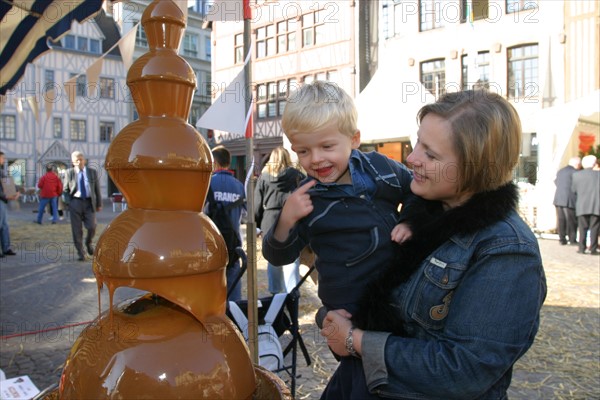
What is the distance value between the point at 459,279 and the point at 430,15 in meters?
19.4

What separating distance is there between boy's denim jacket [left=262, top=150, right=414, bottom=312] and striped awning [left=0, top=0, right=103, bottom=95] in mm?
2830

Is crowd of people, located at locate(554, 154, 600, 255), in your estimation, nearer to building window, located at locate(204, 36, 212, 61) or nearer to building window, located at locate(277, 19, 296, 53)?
building window, located at locate(277, 19, 296, 53)

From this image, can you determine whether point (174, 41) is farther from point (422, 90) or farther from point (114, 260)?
point (422, 90)

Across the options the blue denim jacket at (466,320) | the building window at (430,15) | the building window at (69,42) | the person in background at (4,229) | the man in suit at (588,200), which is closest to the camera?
the blue denim jacket at (466,320)

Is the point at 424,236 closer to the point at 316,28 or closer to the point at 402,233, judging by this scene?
the point at 402,233

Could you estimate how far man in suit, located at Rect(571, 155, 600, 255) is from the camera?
355 inches

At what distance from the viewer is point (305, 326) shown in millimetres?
4895

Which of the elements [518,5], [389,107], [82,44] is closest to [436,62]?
[518,5]

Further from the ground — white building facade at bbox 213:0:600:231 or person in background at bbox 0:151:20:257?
white building facade at bbox 213:0:600:231

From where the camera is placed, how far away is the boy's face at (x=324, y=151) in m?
1.57

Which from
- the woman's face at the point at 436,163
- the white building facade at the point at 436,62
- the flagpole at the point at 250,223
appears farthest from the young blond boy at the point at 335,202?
the white building facade at the point at 436,62

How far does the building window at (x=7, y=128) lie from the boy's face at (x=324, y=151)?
34342 millimetres

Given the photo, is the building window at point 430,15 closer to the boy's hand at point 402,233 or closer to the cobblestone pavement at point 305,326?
the cobblestone pavement at point 305,326

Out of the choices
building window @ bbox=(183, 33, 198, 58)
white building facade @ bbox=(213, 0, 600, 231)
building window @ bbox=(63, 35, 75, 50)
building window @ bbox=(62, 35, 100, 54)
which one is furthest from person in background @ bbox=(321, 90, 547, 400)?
building window @ bbox=(183, 33, 198, 58)
